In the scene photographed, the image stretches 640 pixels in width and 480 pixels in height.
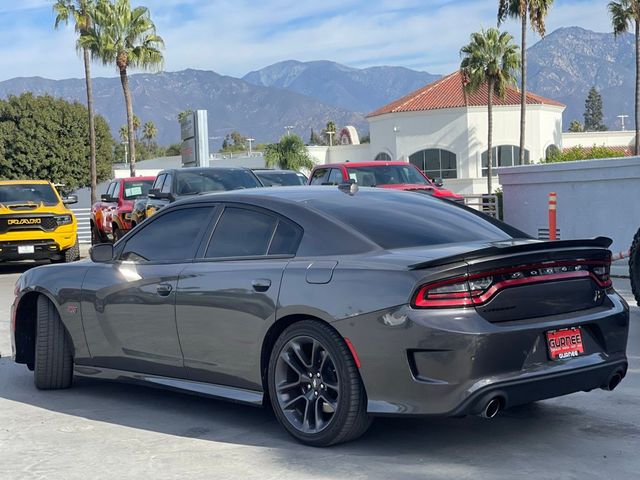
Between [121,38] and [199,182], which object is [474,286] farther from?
[121,38]

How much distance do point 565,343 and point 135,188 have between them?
18461 millimetres

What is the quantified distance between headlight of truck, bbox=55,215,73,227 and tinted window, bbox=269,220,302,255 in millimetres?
14437

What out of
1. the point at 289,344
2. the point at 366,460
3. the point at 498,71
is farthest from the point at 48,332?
the point at 498,71

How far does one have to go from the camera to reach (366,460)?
537cm

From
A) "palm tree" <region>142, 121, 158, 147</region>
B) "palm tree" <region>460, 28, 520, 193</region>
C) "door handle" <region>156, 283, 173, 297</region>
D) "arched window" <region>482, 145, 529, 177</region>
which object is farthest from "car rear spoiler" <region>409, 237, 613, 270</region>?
"palm tree" <region>142, 121, 158, 147</region>

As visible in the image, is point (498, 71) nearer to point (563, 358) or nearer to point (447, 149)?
point (447, 149)

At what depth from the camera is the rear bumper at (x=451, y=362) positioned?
5.09 m

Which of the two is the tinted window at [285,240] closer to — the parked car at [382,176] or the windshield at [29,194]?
the parked car at [382,176]

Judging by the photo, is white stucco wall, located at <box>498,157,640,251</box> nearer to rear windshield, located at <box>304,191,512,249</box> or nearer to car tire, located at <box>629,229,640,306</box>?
car tire, located at <box>629,229,640,306</box>

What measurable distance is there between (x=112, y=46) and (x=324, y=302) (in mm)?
44314

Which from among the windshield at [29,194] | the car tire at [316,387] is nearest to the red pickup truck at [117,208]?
the windshield at [29,194]

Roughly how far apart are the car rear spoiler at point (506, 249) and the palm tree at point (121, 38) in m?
43.3

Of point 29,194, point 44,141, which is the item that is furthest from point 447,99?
point 29,194

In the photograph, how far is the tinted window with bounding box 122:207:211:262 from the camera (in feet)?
21.8
